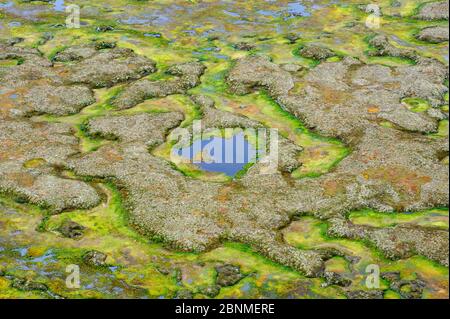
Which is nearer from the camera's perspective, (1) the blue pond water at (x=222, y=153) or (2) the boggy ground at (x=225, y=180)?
(2) the boggy ground at (x=225, y=180)

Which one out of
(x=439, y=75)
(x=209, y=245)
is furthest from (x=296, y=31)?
Result: (x=209, y=245)

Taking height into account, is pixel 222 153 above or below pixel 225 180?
above

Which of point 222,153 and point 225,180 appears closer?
point 225,180

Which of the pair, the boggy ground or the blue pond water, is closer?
the boggy ground

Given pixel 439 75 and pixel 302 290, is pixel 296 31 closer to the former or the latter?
pixel 439 75
